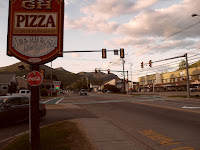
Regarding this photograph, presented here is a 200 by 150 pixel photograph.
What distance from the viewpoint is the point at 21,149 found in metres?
5.18

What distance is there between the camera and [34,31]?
597cm

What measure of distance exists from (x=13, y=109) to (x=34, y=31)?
4.83 meters

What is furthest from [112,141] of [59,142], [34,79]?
[34,79]

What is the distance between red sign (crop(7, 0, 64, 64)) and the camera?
19.4 ft

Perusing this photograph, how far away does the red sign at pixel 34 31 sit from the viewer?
19.4 feet

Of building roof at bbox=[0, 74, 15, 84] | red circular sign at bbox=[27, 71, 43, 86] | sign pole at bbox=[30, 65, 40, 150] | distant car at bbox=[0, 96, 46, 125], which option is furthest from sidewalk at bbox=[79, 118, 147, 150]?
building roof at bbox=[0, 74, 15, 84]

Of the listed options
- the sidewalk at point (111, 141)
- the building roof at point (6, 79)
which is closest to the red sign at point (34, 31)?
the sidewalk at point (111, 141)

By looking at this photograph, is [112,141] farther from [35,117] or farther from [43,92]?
[43,92]

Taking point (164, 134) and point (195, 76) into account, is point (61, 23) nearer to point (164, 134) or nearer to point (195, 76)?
point (164, 134)

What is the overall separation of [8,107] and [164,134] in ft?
23.4

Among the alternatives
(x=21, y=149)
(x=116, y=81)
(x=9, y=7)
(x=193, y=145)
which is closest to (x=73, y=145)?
(x=21, y=149)

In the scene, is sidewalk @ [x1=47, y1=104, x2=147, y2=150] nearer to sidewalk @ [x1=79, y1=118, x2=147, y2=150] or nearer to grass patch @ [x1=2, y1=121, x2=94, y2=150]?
sidewalk @ [x1=79, y1=118, x2=147, y2=150]

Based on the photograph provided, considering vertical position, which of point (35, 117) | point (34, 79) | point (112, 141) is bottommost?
point (112, 141)

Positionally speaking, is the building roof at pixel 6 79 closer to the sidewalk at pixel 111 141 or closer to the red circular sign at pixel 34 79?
the sidewalk at pixel 111 141
